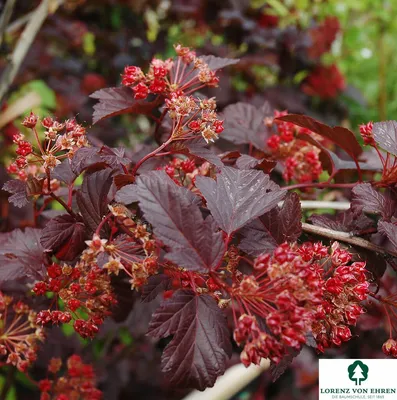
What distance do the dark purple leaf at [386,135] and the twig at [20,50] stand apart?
92cm

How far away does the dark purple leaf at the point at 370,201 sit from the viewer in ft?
2.34

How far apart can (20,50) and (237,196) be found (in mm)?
987

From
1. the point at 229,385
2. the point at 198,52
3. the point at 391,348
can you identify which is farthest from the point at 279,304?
the point at 198,52

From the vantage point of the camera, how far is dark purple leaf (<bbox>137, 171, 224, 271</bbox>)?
0.59 metres

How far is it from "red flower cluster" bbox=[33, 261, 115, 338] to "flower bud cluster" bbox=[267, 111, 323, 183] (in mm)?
417

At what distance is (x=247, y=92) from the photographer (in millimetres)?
1914

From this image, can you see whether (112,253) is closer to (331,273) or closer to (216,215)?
(216,215)

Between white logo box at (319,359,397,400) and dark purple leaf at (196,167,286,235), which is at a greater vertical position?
dark purple leaf at (196,167,286,235)

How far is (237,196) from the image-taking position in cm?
66

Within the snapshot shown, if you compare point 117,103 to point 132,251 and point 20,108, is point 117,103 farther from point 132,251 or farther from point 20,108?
point 20,108

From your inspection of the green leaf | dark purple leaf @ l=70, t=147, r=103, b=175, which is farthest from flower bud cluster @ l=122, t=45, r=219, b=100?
the green leaf

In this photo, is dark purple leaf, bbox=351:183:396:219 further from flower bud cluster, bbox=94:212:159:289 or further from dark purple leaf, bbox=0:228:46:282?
dark purple leaf, bbox=0:228:46:282

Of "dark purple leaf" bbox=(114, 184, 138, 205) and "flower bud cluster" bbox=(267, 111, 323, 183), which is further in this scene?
"flower bud cluster" bbox=(267, 111, 323, 183)

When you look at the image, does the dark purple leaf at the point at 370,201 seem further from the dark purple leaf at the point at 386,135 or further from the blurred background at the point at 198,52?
the blurred background at the point at 198,52
